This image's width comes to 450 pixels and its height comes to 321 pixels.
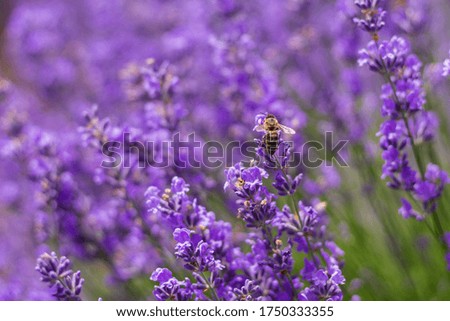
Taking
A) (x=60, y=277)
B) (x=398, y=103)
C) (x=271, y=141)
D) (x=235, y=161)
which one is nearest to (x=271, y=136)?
(x=271, y=141)

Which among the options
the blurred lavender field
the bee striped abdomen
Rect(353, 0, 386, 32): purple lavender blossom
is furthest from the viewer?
Rect(353, 0, 386, 32): purple lavender blossom

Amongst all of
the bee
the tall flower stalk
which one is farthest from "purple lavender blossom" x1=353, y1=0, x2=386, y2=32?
the bee

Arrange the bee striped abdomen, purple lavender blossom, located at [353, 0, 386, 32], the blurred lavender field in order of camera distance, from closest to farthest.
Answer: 1. the bee striped abdomen
2. the blurred lavender field
3. purple lavender blossom, located at [353, 0, 386, 32]

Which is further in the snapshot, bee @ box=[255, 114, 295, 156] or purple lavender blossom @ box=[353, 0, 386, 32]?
purple lavender blossom @ box=[353, 0, 386, 32]

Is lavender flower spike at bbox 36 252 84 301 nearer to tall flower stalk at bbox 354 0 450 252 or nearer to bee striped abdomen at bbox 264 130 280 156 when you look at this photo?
bee striped abdomen at bbox 264 130 280 156

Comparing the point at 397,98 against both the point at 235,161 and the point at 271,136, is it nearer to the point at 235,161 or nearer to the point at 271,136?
the point at 271,136

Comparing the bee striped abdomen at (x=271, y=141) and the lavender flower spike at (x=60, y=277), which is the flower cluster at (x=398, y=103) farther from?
the lavender flower spike at (x=60, y=277)

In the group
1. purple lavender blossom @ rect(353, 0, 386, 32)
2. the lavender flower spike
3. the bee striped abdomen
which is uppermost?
purple lavender blossom @ rect(353, 0, 386, 32)

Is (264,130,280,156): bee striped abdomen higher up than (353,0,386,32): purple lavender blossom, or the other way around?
(353,0,386,32): purple lavender blossom
